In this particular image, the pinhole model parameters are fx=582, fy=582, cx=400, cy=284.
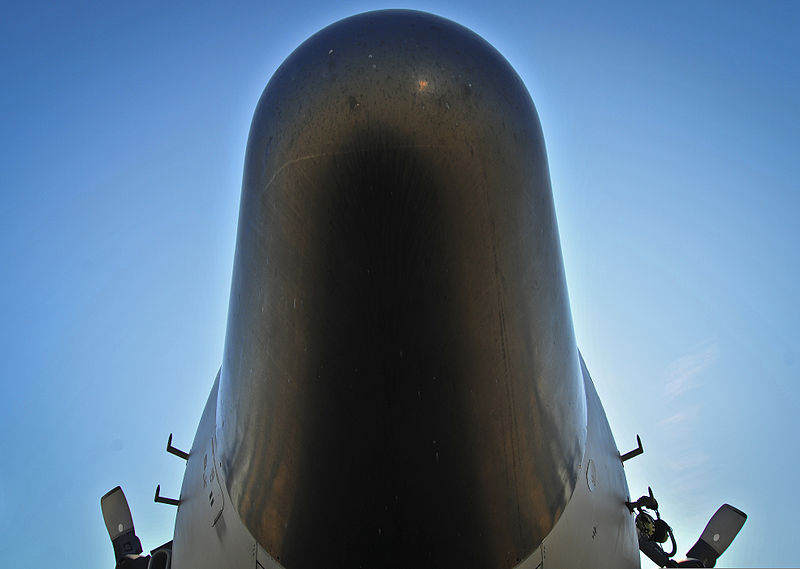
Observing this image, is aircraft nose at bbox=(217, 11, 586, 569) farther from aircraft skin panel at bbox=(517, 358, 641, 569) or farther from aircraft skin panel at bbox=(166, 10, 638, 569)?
aircraft skin panel at bbox=(517, 358, 641, 569)

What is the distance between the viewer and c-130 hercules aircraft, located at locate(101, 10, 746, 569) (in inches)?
76.0

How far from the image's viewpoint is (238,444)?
2.64m

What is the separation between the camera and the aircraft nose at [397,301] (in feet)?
6.33

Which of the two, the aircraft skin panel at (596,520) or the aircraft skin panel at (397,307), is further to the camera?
the aircraft skin panel at (596,520)

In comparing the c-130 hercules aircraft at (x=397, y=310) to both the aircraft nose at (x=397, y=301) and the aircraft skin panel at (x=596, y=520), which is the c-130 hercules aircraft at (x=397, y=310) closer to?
the aircraft nose at (x=397, y=301)

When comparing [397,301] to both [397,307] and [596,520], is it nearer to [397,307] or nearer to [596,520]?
[397,307]

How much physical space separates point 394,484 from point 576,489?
1239 millimetres

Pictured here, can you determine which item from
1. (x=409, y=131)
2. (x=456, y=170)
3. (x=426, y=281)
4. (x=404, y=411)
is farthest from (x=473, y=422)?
(x=409, y=131)

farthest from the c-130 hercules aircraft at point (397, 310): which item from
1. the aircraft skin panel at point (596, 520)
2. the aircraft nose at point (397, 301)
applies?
the aircraft skin panel at point (596, 520)

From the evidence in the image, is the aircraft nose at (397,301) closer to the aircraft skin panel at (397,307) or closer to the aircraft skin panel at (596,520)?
the aircraft skin panel at (397,307)

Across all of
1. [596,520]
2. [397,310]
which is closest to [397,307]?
[397,310]

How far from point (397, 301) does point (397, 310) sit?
3 centimetres

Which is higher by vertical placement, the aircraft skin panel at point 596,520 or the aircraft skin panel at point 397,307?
the aircraft skin panel at point 397,307

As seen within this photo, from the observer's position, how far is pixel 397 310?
202cm
